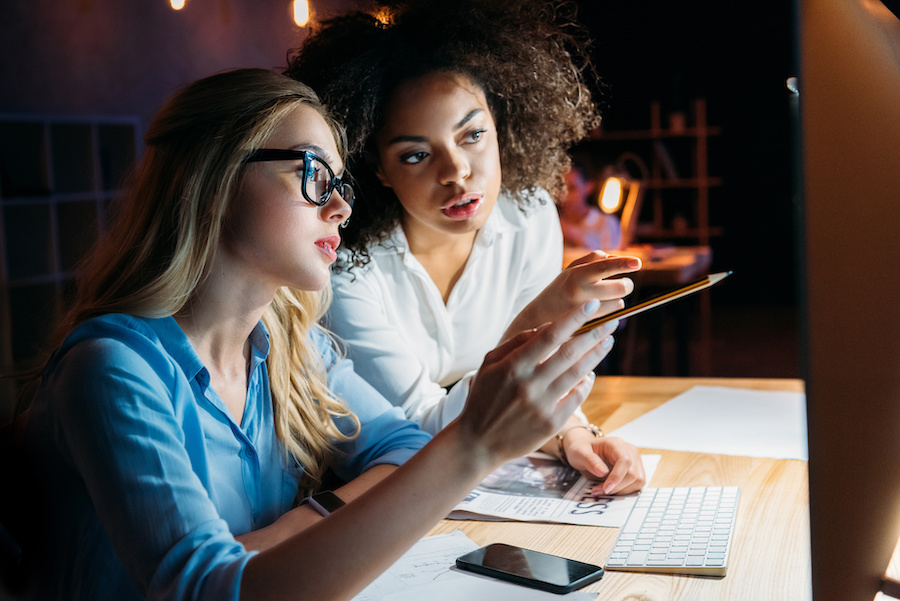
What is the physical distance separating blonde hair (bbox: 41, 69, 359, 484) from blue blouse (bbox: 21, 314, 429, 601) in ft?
0.19

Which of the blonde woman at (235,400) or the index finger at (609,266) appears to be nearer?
the blonde woman at (235,400)

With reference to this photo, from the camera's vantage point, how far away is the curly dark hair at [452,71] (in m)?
1.65

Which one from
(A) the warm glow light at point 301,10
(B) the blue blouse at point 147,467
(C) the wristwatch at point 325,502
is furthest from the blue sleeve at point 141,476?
(A) the warm glow light at point 301,10

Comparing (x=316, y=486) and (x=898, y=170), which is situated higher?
(x=898, y=170)

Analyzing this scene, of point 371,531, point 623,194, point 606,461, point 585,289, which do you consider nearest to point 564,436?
point 606,461

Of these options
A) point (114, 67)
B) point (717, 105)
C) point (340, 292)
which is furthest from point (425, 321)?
point (717, 105)

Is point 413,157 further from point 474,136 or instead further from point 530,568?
point 530,568

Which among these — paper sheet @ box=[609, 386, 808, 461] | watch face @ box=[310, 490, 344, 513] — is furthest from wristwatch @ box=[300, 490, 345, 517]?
paper sheet @ box=[609, 386, 808, 461]

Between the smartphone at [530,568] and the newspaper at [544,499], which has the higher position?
the smartphone at [530,568]

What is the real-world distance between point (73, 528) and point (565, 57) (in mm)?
1578

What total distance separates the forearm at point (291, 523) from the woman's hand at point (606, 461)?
1.04ft

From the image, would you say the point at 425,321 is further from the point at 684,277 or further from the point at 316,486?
the point at 684,277

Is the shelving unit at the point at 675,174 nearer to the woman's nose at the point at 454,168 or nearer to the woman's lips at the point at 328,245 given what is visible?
the woman's nose at the point at 454,168

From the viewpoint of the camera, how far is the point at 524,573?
911mm
